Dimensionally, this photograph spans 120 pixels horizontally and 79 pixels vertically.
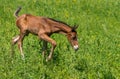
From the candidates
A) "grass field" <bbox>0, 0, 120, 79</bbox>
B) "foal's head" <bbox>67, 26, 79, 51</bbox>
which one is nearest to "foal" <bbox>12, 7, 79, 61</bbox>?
"foal's head" <bbox>67, 26, 79, 51</bbox>

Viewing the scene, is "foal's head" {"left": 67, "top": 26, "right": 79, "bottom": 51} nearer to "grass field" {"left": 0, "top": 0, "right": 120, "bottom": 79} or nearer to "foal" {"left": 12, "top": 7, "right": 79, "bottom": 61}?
"foal" {"left": 12, "top": 7, "right": 79, "bottom": 61}

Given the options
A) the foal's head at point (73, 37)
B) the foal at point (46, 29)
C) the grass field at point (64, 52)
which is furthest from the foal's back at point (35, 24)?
the foal's head at point (73, 37)

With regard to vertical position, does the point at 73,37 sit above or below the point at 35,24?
below

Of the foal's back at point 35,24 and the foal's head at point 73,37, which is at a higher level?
the foal's back at point 35,24

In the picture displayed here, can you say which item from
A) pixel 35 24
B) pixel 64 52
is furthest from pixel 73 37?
pixel 35 24

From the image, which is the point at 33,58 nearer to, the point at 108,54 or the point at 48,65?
the point at 48,65

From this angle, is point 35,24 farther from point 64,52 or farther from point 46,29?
point 64,52

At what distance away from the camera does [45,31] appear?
1153 cm

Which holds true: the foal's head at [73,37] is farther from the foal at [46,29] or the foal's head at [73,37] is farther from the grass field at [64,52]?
the grass field at [64,52]

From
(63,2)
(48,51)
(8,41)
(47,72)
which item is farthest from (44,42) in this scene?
(63,2)

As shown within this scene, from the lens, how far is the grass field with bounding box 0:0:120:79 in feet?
31.7

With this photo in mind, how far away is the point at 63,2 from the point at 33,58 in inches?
422

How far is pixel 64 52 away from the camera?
38.5ft

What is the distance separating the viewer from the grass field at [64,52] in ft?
31.7
